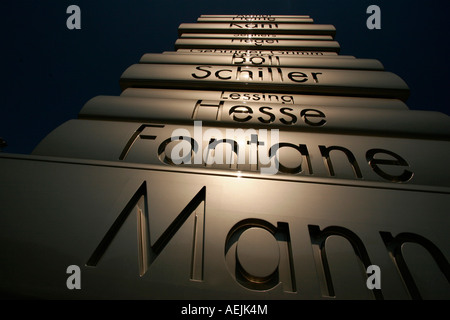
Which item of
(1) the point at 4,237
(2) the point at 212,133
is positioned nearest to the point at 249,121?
(2) the point at 212,133

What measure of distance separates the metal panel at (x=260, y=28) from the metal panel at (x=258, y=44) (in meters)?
0.44

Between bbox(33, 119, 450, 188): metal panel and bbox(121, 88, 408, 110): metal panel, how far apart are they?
477 millimetres

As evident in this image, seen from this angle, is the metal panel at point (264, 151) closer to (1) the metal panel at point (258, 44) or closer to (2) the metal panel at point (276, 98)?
(2) the metal panel at point (276, 98)

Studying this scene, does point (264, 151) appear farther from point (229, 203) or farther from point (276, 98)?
point (276, 98)

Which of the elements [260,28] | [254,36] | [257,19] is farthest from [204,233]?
[257,19]

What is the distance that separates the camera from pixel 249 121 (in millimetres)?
1683

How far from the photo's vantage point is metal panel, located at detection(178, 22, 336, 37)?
135 inches

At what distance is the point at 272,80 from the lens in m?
2.12

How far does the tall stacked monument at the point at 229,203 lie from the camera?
891 mm

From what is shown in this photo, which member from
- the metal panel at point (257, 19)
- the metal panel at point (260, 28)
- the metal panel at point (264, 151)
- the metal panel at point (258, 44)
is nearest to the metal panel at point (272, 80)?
the metal panel at point (264, 151)

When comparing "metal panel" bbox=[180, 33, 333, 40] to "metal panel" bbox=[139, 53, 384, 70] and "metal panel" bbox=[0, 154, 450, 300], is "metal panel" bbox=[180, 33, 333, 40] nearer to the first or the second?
"metal panel" bbox=[139, 53, 384, 70]

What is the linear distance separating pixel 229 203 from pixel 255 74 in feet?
4.78

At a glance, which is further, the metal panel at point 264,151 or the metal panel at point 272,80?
the metal panel at point 272,80
